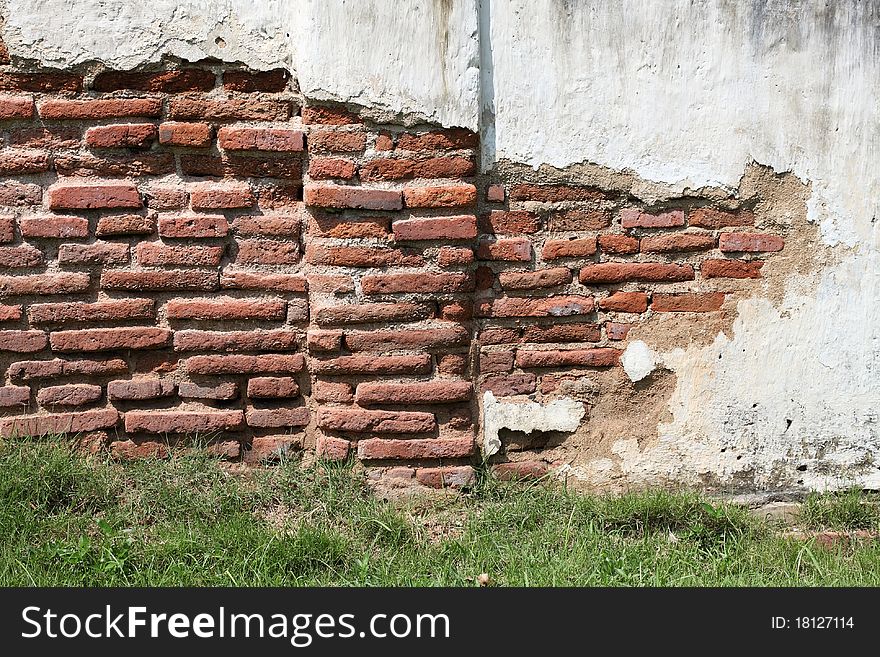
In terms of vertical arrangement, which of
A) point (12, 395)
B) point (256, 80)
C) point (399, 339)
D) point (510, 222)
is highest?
point (256, 80)

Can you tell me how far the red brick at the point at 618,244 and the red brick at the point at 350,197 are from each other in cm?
79

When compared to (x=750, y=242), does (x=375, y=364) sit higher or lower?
lower

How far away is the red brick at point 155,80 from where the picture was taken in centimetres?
312

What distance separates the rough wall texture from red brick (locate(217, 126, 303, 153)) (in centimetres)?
1

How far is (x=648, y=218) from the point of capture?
331 cm

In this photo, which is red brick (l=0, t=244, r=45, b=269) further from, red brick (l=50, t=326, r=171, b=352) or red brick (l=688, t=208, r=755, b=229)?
red brick (l=688, t=208, r=755, b=229)

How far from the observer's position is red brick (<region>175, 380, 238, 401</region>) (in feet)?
10.7

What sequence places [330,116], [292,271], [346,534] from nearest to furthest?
[346,534]
[330,116]
[292,271]

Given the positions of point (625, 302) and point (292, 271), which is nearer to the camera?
point (292, 271)

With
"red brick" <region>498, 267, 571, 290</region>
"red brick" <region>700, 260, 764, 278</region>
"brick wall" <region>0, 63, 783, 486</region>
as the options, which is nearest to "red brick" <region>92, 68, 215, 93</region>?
"brick wall" <region>0, 63, 783, 486</region>

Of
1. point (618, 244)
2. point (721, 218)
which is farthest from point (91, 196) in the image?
point (721, 218)

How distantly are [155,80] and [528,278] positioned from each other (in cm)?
152

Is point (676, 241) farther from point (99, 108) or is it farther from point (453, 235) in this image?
point (99, 108)

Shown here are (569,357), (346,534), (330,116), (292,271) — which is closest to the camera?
(346,534)
